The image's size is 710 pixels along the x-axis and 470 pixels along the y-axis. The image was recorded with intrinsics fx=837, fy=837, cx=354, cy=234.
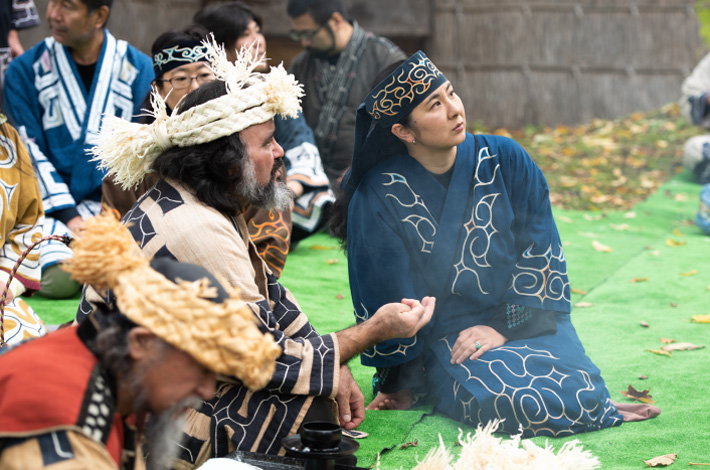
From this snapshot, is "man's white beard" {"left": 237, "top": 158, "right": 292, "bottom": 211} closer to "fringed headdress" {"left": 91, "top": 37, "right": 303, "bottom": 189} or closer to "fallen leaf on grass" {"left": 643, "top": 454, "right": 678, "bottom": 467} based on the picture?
"fringed headdress" {"left": 91, "top": 37, "right": 303, "bottom": 189}

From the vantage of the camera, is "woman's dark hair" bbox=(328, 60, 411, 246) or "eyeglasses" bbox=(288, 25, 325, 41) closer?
"woman's dark hair" bbox=(328, 60, 411, 246)

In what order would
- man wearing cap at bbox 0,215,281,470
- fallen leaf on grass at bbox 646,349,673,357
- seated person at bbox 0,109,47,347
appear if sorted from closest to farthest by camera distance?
1. man wearing cap at bbox 0,215,281,470
2. seated person at bbox 0,109,47,347
3. fallen leaf on grass at bbox 646,349,673,357

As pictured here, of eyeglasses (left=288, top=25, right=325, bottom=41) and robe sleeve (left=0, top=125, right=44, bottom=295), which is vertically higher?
eyeglasses (left=288, top=25, right=325, bottom=41)

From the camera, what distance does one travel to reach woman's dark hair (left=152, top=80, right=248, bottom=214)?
3.18 meters

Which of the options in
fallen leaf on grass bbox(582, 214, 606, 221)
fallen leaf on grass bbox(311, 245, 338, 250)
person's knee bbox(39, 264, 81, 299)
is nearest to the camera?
person's knee bbox(39, 264, 81, 299)

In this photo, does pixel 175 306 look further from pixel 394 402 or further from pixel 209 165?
pixel 394 402

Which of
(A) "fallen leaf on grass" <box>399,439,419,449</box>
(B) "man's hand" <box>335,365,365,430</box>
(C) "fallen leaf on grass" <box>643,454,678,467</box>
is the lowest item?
(C) "fallen leaf on grass" <box>643,454,678,467</box>

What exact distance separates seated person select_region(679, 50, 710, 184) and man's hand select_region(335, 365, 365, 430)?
6.40 metres

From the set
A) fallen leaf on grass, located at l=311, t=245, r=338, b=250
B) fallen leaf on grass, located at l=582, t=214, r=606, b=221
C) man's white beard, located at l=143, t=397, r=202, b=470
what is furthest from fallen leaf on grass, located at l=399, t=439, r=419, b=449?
fallen leaf on grass, located at l=582, t=214, r=606, b=221

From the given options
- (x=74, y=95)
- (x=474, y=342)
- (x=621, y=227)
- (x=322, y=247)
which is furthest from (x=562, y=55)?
(x=474, y=342)

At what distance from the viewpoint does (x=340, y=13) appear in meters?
7.41

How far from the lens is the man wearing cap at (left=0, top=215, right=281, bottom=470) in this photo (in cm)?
181

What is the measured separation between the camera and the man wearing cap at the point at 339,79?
761 centimetres

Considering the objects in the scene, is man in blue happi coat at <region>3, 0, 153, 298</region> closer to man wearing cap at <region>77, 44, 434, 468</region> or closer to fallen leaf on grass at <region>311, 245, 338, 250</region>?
fallen leaf on grass at <region>311, 245, 338, 250</region>
